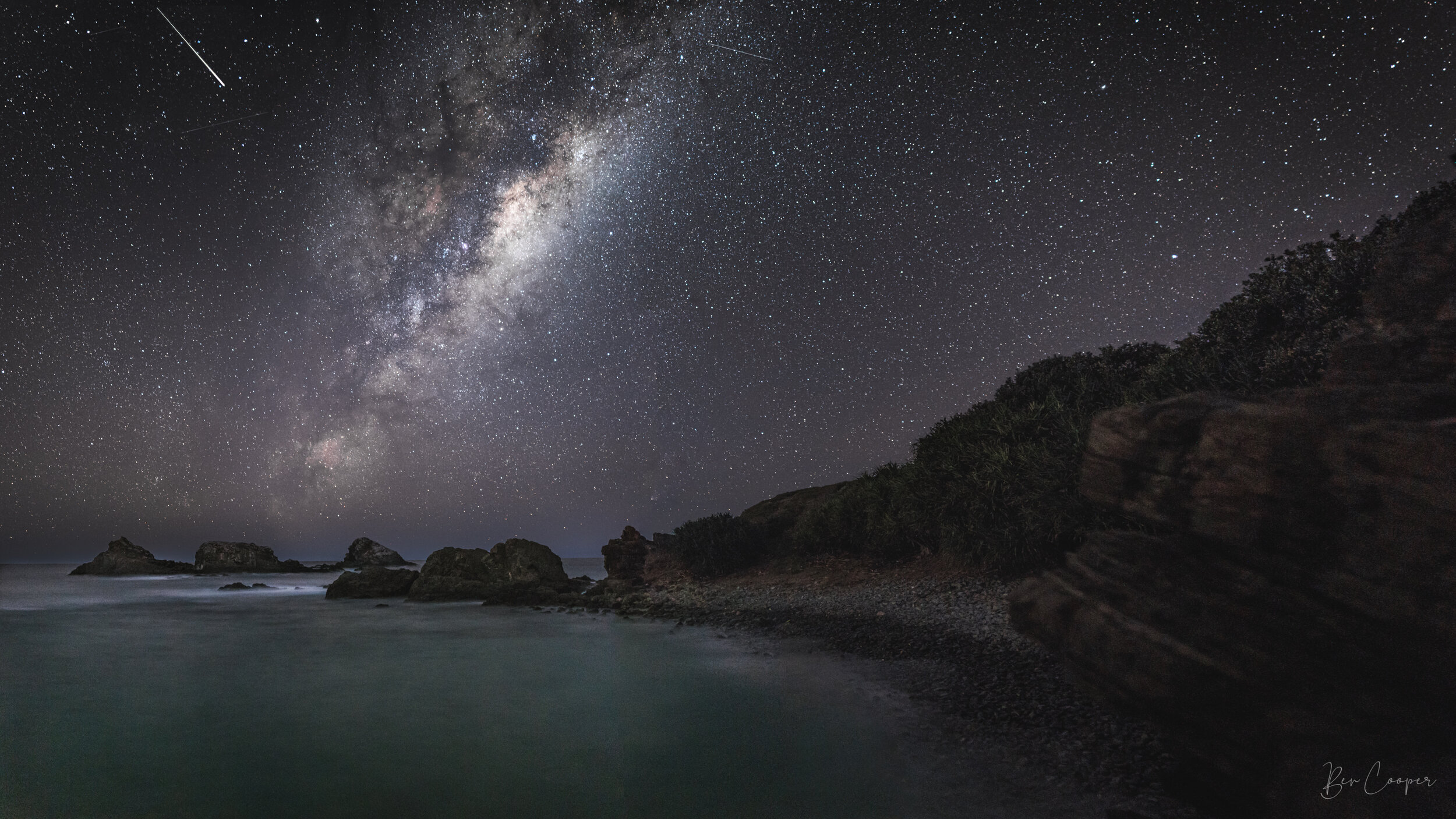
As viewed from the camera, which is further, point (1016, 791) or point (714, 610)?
point (714, 610)

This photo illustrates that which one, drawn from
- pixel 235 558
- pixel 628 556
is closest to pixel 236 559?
pixel 235 558

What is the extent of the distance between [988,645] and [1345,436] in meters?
6.31

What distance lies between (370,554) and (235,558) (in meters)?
12.8

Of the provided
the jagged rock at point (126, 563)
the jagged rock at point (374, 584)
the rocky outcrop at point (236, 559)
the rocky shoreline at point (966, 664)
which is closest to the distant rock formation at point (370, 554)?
the rocky outcrop at point (236, 559)

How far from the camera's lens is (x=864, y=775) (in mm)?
5887

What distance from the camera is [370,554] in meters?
71.1

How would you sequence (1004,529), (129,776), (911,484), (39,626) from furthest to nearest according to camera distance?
(39,626), (911,484), (1004,529), (129,776)

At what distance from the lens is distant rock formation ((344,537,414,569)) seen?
2773 inches

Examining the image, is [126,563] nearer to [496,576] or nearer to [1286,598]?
[496,576]

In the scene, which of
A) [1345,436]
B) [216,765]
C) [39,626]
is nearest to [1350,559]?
[1345,436]

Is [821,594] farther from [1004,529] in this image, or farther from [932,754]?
[932,754]

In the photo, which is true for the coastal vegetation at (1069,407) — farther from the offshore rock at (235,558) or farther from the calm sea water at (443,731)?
the offshore rock at (235,558)
